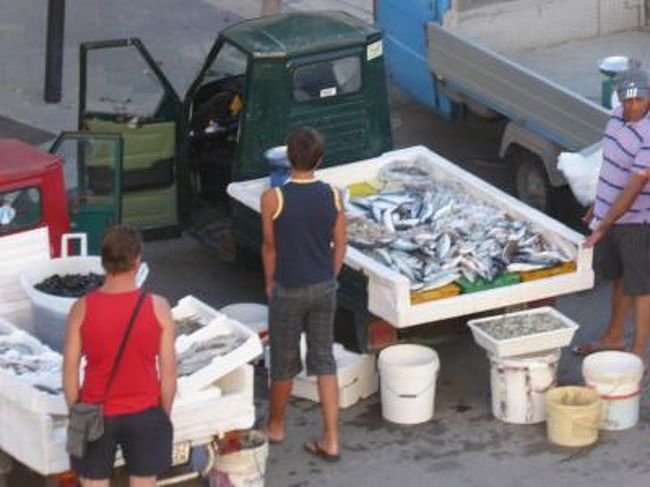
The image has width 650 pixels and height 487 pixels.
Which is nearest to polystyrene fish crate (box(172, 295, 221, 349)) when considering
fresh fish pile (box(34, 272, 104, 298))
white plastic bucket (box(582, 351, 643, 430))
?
fresh fish pile (box(34, 272, 104, 298))

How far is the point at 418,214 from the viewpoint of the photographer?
11.4 m

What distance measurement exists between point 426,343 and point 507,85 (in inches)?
105


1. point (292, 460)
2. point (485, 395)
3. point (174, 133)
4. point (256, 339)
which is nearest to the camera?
point (256, 339)

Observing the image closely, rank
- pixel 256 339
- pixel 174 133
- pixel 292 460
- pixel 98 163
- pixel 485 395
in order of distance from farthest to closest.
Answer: pixel 174 133 < pixel 98 163 < pixel 485 395 < pixel 292 460 < pixel 256 339

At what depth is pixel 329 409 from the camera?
975 cm

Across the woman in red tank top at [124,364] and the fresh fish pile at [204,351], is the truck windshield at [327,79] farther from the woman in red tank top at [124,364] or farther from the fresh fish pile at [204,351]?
the woman in red tank top at [124,364]

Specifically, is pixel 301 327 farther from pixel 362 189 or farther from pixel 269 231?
pixel 362 189

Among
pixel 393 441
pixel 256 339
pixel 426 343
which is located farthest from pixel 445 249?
pixel 256 339

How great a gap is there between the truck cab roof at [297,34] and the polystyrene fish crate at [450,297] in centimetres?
82

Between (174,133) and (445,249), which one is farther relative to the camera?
(174,133)

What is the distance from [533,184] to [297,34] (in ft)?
7.32

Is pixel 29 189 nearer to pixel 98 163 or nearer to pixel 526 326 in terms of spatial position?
pixel 98 163

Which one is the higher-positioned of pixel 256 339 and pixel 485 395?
pixel 256 339

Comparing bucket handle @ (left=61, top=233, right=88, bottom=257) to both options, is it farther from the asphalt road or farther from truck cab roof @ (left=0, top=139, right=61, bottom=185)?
the asphalt road
